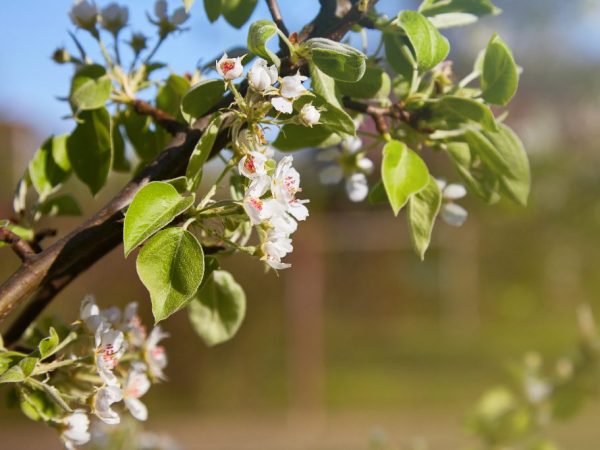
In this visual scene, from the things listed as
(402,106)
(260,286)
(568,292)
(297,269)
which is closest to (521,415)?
(402,106)

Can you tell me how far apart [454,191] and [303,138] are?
163mm

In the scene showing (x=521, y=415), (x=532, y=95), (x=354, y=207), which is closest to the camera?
(x=521, y=415)

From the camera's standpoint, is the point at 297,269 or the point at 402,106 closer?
the point at 402,106

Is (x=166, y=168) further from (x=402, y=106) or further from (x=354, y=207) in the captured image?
(x=354, y=207)

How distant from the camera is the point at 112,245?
0.60 metres

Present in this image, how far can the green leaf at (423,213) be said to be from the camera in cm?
63

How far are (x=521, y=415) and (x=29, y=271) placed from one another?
0.94 metres

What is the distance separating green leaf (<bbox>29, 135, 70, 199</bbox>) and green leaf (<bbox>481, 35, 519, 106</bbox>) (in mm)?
389

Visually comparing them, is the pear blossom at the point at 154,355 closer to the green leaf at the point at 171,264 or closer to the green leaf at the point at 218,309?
the green leaf at the point at 218,309

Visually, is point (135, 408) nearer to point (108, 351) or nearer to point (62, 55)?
point (108, 351)

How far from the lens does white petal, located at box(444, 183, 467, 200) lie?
744 mm

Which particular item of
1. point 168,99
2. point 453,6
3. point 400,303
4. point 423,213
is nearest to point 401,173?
point 423,213

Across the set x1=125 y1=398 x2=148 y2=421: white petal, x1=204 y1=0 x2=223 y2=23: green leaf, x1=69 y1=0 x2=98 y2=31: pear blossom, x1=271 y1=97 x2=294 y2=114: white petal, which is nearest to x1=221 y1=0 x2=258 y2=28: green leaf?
x1=204 y1=0 x2=223 y2=23: green leaf

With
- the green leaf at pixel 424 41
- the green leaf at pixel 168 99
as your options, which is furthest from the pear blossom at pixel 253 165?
the green leaf at pixel 168 99
